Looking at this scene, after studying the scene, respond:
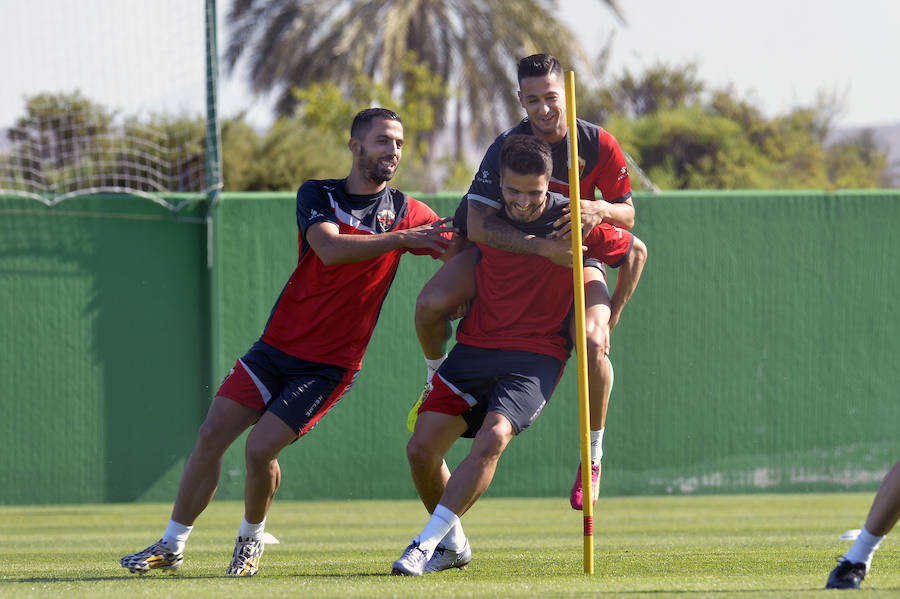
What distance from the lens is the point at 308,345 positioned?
650cm

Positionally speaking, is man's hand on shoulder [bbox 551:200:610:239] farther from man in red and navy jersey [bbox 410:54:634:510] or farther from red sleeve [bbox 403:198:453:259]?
red sleeve [bbox 403:198:453:259]

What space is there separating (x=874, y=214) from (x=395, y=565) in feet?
29.2

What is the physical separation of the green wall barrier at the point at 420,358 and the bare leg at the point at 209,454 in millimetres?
6075

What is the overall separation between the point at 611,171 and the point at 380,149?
1220mm

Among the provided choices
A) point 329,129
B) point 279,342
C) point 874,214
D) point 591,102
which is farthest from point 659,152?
point 279,342

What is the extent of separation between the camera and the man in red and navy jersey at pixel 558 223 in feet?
20.6

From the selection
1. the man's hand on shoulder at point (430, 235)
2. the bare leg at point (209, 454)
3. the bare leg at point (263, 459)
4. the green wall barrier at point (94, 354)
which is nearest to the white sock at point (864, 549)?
the man's hand on shoulder at point (430, 235)

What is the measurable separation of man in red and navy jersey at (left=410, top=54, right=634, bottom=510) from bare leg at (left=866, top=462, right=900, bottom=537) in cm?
189

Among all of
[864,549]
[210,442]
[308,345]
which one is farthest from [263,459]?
[864,549]

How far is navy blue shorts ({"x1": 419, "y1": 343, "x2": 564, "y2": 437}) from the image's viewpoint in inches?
237

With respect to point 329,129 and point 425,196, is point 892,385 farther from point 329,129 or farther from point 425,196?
point 329,129

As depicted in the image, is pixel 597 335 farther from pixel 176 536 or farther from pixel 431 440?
pixel 176 536

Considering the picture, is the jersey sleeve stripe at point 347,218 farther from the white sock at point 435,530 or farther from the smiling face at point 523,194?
the white sock at point 435,530

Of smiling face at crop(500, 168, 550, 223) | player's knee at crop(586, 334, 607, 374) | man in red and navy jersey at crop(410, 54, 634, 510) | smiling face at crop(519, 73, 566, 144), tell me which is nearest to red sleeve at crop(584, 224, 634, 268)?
man in red and navy jersey at crop(410, 54, 634, 510)
